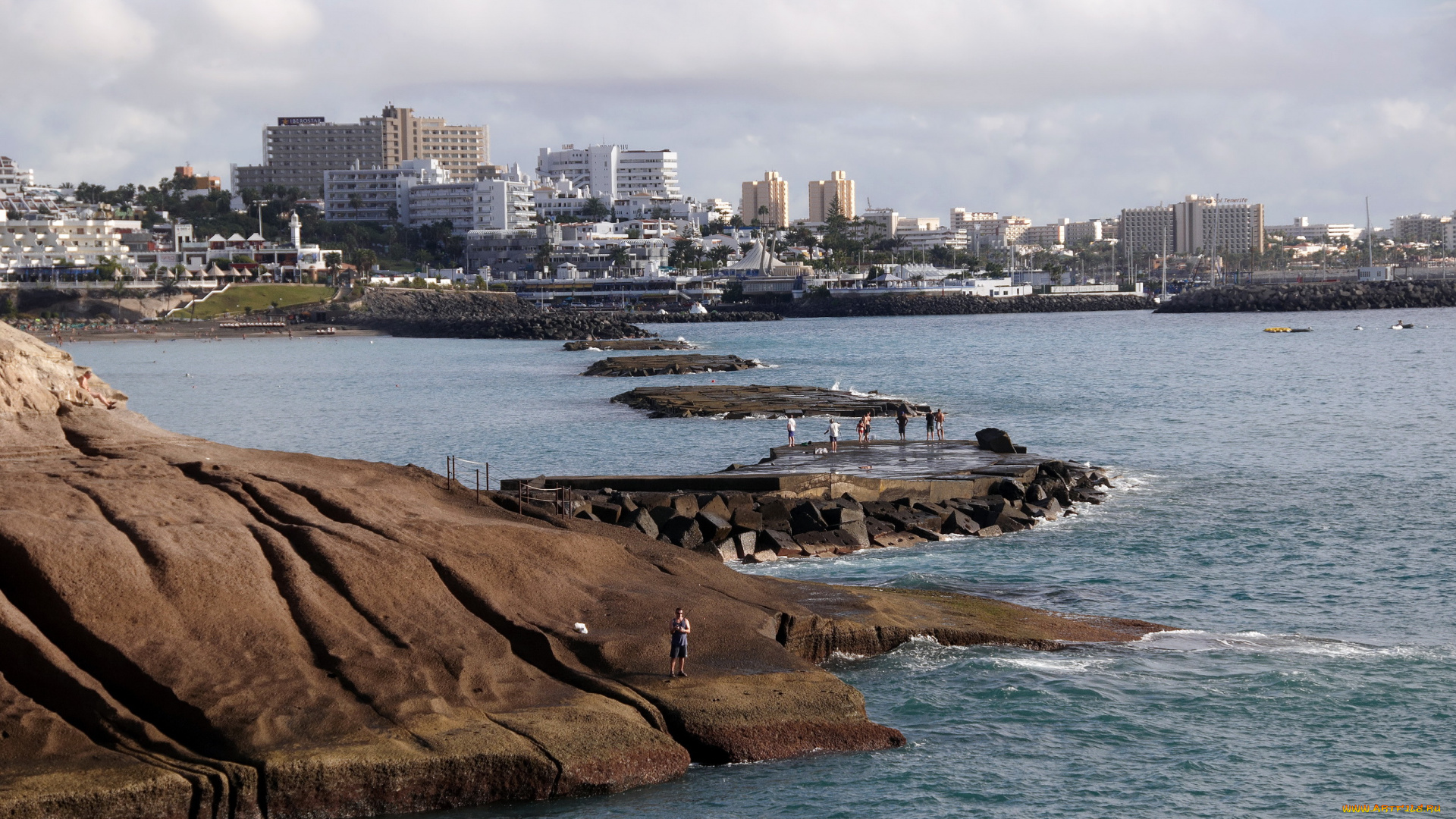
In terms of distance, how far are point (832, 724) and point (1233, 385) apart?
57491 mm

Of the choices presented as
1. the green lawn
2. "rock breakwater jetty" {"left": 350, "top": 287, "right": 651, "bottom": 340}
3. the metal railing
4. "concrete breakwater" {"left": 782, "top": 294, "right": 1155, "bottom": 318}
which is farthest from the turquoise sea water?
"concrete breakwater" {"left": 782, "top": 294, "right": 1155, "bottom": 318}

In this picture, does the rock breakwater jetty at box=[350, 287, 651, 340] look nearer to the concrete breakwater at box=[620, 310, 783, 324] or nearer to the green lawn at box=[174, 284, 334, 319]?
the concrete breakwater at box=[620, 310, 783, 324]

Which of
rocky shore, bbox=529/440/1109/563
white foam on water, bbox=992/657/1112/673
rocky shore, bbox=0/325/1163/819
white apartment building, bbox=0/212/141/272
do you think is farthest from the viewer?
white apartment building, bbox=0/212/141/272

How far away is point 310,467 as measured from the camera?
18.1 meters

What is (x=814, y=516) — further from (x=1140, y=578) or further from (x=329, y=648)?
(x=329, y=648)

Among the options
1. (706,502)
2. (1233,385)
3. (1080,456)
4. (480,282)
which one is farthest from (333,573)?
(480,282)

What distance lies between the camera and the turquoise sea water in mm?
13852

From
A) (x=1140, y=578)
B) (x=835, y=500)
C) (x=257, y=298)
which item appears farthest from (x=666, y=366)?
(x=257, y=298)

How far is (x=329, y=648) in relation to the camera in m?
13.3

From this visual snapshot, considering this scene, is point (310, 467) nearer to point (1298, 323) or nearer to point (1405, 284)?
point (1298, 323)

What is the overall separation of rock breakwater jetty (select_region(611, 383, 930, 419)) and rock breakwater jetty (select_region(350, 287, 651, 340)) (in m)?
64.0

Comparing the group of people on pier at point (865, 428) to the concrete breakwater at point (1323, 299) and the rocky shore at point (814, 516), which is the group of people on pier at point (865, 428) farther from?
the concrete breakwater at point (1323, 299)

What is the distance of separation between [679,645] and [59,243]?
628ft

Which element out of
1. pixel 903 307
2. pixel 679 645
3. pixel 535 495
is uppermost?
pixel 903 307
